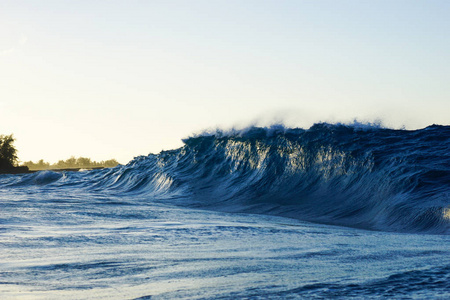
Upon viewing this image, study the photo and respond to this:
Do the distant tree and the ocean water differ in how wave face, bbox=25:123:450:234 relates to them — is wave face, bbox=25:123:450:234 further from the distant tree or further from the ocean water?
the distant tree

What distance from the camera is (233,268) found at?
3.62m

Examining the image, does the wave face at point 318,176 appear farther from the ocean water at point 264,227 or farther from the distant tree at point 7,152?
the distant tree at point 7,152

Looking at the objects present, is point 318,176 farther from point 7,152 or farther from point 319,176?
point 7,152

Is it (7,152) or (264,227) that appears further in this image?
(7,152)

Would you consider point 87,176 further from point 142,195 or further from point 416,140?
point 416,140

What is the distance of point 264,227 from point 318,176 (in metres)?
5.07

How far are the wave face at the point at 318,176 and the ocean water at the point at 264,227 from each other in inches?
1.4

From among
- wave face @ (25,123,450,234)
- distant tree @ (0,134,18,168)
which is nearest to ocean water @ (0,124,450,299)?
wave face @ (25,123,450,234)

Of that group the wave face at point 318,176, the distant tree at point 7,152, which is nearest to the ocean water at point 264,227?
the wave face at point 318,176

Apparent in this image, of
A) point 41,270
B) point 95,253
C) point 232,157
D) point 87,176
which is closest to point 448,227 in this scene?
point 95,253

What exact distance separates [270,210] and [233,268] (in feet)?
21.3

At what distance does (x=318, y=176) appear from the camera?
451 inches

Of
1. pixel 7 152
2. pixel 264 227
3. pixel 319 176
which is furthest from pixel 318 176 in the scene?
pixel 7 152

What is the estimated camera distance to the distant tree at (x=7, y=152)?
42.1 m
